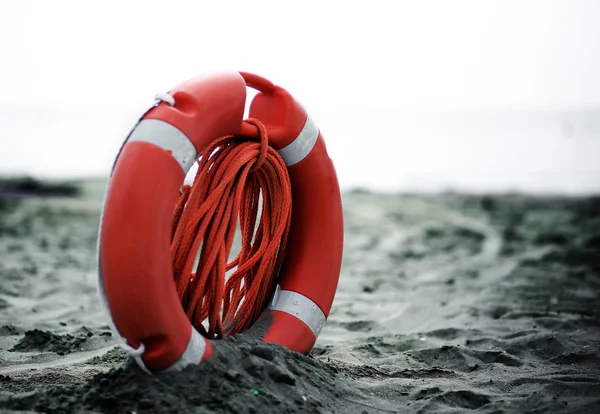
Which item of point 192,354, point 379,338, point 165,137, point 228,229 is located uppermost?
point 165,137

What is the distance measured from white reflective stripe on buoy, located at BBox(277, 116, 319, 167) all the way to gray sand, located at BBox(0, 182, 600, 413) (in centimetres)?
67

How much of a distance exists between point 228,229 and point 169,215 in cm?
28

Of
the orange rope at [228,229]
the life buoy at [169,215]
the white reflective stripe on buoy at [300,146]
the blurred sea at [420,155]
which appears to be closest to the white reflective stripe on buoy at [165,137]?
the life buoy at [169,215]

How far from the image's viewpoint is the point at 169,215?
5.69ft

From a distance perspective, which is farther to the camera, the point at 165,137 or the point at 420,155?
the point at 420,155

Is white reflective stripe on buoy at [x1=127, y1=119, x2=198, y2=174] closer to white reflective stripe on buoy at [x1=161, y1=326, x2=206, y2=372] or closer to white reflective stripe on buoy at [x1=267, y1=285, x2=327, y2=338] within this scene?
white reflective stripe on buoy at [x1=161, y1=326, x2=206, y2=372]

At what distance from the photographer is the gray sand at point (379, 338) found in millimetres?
1779

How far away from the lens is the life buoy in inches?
65.6

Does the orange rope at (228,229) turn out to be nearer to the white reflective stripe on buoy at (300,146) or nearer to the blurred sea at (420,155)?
the white reflective stripe on buoy at (300,146)

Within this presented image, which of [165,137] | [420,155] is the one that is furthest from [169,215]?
[420,155]

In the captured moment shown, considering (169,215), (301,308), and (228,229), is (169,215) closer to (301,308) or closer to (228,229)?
(228,229)

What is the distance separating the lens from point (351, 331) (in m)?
2.90

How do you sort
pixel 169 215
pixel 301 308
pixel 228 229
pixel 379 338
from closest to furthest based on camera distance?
pixel 169 215 → pixel 228 229 → pixel 301 308 → pixel 379 338

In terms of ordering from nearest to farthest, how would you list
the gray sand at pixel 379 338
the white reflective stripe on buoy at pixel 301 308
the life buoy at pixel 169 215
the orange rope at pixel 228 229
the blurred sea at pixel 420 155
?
the life buoy at pixel 169 215
the gray sand at pixel 379 338
the orange rope at pixel 228 229
the white reflective stripe on buoy at pixel 301 308
the blurred sea at pixel 420 155
